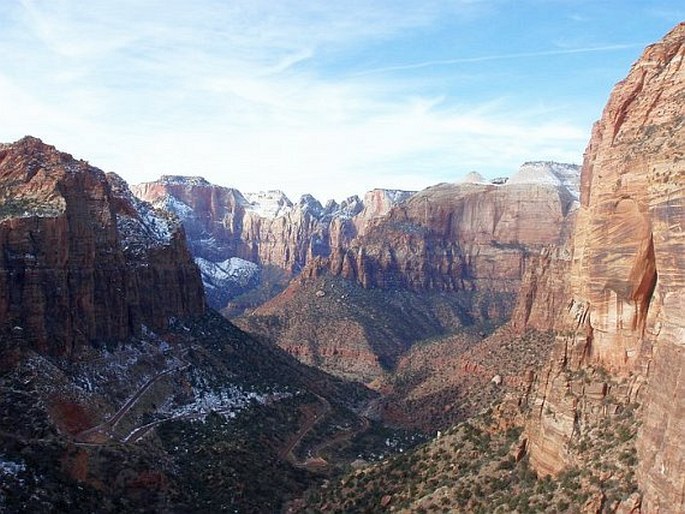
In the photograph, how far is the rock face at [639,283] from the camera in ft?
90.3

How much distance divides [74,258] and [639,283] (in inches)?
2202

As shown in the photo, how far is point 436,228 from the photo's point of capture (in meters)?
185

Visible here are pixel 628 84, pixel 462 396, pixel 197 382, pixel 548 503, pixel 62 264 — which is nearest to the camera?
pixel 548 503

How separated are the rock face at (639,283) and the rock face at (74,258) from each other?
46351mm

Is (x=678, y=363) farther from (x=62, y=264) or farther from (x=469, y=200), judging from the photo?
(x=469, y=200)

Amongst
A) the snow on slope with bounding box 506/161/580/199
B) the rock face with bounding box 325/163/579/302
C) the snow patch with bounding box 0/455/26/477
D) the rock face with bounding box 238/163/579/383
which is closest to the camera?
the snow patch with bounding box 0/455/26/477

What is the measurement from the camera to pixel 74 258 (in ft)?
237

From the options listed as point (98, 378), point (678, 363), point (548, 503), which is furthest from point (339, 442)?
point (678, 363)

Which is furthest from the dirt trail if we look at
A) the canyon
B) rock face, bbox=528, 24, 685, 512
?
rock face, bbox=528, 24, 685, 512

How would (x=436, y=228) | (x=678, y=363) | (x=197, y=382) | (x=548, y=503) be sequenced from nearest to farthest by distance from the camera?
(x=678, y=363) → (x=548, y=503) → (x=197, y=382) → (x=436, y=228)

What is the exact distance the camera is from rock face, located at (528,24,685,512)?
90.3 feet

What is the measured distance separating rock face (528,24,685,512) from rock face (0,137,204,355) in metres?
46.4

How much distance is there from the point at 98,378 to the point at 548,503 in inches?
1919

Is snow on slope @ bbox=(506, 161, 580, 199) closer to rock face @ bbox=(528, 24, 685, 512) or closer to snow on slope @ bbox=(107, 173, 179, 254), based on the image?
snow on slope @ bbox=(107, 173, 179, 254)
